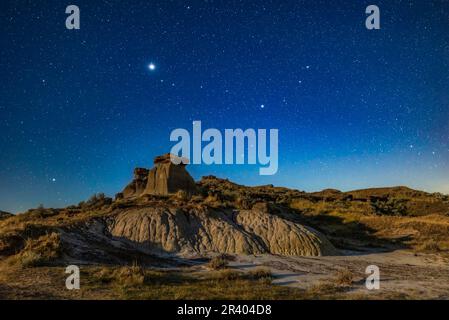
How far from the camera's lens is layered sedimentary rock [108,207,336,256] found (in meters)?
20.3

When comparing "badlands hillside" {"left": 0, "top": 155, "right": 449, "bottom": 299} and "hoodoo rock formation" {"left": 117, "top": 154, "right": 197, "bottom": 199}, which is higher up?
"hoodoo rock formation" {"left": 117, "top": 154, "right": 197, "bottom": 199}

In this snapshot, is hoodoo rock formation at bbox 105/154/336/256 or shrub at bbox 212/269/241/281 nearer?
shrub at bbox 212/269/241/281

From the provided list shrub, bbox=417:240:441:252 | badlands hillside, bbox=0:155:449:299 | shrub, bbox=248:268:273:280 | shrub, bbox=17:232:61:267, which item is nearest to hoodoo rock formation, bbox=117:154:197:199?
badlands hillside, bbox=0:155:449:299

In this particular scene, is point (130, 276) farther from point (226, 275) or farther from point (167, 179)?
point (167, 179)

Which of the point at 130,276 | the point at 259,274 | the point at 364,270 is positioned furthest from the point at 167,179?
the point at 130,276

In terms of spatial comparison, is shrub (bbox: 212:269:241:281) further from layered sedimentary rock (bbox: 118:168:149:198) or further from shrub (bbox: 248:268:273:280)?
layered sedimentary rock (bbox: 118:168:149:198)

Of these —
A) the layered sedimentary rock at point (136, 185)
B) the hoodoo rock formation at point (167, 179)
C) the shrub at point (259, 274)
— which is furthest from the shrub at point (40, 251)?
the layered sedimentary rock at point (136, 185)

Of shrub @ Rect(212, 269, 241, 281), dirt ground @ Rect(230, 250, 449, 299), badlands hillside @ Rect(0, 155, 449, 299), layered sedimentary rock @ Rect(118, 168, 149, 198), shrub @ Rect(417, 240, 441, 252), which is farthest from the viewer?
layered sedimentary rock @ Rect(118, 168, 149, 198)

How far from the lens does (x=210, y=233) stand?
71.2 feet

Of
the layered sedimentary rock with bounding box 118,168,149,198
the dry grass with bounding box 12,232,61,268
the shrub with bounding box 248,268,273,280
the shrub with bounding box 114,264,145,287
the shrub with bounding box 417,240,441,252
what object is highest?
the layered sedimentary rock with bounding box 118,168,149,198
